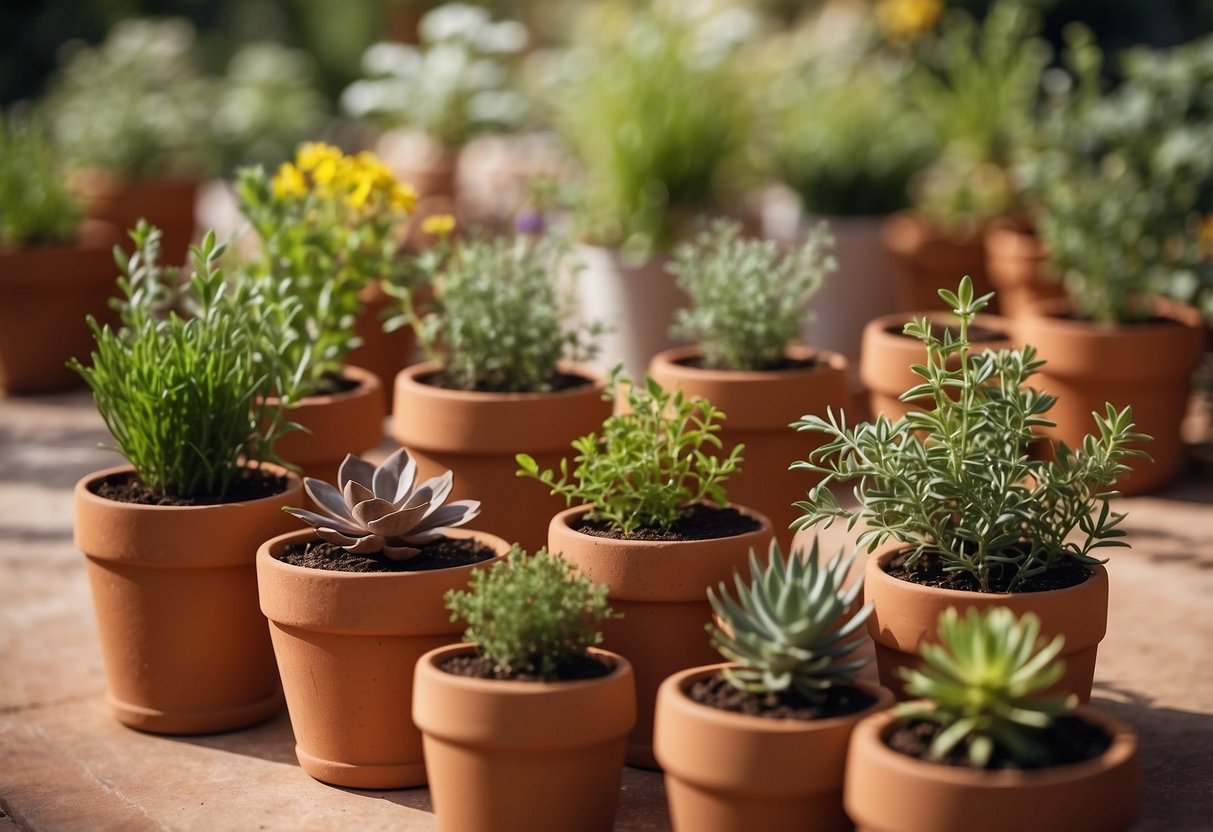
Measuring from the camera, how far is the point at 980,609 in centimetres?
260

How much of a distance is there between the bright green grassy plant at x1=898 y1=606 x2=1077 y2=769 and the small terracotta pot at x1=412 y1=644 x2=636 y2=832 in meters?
0.52

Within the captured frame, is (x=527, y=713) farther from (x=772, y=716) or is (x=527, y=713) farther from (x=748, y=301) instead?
(x=748, y=301)

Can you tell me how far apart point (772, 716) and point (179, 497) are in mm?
1338

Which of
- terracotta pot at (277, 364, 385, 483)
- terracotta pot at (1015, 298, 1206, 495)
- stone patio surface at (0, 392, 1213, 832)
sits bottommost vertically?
stone patio surface at (0, 392, 1213, 832)

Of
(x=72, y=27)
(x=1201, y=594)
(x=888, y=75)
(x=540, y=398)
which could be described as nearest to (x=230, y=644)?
(x=540, y=398)

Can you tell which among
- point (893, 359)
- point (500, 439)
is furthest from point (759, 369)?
point (500, 439)

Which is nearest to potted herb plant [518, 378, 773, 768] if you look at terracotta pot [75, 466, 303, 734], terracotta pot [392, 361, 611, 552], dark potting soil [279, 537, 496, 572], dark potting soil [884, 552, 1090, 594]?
dark potting soil [279, 537, 496, 572]

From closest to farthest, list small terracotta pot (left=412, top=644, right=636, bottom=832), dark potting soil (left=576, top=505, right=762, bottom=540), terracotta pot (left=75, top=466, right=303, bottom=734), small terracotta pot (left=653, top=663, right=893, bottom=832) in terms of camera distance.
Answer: small terracotta pot (left=653, top=663, right=893, bottom=832)
small terracotta pot (left=412, top=644, right=636, bottom=832)
dark potting soil (left=576, top=505, right=762, bottom=540)
terracotta pot (left=75, top=466, right=303, bottom=734)

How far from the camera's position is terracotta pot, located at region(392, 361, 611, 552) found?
3.42 m

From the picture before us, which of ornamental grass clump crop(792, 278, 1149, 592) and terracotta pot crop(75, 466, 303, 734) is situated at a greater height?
ornamental grass clump crop(792, 278, 1149, 592)

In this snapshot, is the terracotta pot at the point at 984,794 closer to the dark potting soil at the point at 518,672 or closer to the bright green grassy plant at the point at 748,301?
the dark potting soil at the point at 518,672

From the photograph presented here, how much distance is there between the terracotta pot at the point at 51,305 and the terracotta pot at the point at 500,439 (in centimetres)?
256

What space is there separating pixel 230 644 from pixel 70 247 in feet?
9.72

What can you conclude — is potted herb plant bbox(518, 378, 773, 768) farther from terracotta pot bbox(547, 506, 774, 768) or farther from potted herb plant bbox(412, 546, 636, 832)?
potted herb plant bbox(412, 546, 636, 832)
